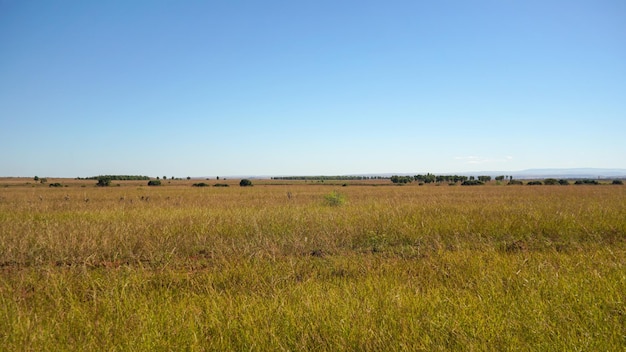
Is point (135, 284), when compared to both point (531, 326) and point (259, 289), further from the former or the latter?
point (531, 326)

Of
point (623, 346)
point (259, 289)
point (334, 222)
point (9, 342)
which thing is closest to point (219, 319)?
point (259, 289)

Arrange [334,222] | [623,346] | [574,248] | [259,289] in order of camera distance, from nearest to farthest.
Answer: [623,346] → [259,289] → [574,248] → [334,222]

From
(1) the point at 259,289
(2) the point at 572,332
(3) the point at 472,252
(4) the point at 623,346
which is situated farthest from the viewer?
(3) the point at 472,252

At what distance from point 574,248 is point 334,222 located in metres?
Answer: 6.05

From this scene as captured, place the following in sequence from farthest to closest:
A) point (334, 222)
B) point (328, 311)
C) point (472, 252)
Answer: point (334, 222) → point (472, 252) → point (328, 311)

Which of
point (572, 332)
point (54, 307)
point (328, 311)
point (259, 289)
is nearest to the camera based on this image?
point (572, 332)

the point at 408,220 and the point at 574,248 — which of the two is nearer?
the point at 574,248

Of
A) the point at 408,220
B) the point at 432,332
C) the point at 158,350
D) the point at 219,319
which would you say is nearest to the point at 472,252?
the point at 408,220

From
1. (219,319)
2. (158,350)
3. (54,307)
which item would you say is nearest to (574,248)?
(219,319)

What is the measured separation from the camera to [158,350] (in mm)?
3027

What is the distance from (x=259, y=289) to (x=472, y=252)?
469 cm

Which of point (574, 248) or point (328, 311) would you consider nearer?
point (328, 311)

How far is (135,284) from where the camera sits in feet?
16.3

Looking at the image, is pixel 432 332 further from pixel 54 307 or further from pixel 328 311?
pixel 54 307
